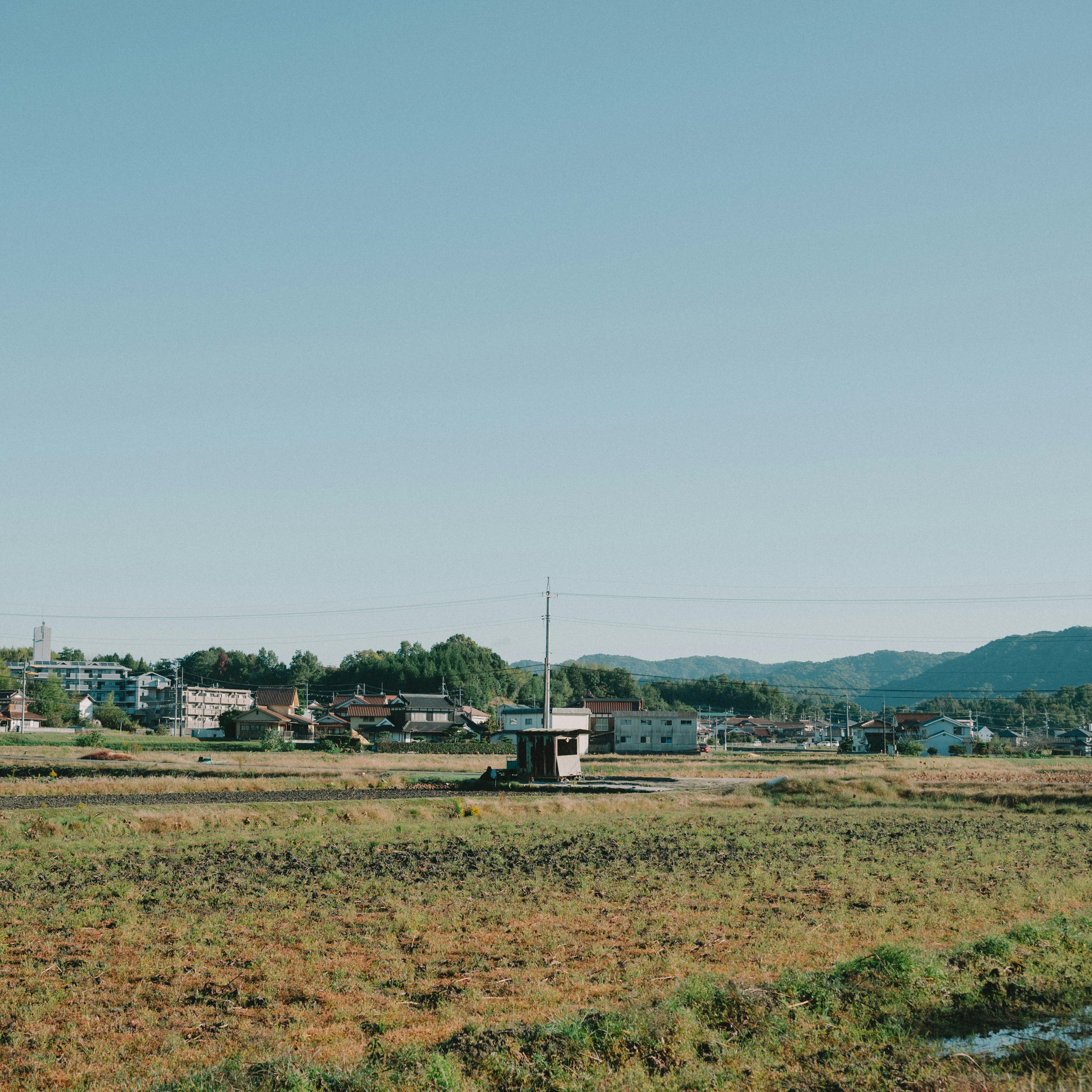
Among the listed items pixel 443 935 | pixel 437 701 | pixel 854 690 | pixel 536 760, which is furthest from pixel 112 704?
pixel 443 935

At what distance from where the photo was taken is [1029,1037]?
34.4 feet

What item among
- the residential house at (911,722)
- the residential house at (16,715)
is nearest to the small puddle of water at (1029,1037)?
the residential house at (16,715)

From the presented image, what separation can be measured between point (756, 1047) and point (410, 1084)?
3801 mm

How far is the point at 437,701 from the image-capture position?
13688cm

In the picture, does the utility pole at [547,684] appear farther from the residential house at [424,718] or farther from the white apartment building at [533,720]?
the residential house at [424,718]

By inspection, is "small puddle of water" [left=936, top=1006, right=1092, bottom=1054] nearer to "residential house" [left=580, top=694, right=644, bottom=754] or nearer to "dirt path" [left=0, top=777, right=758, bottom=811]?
"dirt path" [left=0, top=777, right=758, bottom=811]

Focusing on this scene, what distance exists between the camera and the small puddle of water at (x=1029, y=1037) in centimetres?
1012

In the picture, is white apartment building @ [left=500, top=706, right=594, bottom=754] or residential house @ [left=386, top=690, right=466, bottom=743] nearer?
white apartment building @ [left=500, top=706, right=594, bottom=754]

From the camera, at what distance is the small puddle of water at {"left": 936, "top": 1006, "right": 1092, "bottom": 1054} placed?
10.1m

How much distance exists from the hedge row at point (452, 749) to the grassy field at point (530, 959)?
214 ft

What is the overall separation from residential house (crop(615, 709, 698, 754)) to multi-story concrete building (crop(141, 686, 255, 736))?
7466cm

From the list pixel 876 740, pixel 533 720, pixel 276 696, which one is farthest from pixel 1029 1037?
Result: pixel 276 696

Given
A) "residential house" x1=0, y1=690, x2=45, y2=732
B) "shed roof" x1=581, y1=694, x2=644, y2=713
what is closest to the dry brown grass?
"shed roof" x1=581, y1=694, x2=644, y2=713

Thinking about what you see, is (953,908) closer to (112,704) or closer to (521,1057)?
(521,1057)
